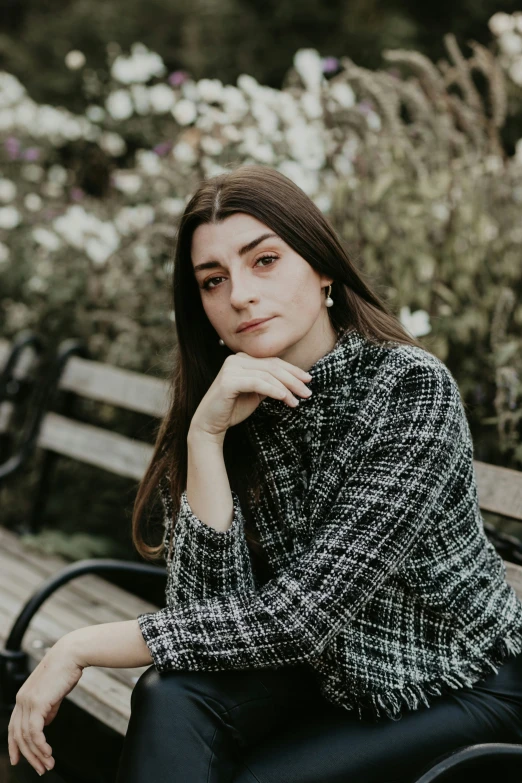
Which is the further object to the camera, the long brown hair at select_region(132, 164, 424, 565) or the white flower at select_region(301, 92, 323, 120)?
the white flower at select_region(301, 92, 323, 120)

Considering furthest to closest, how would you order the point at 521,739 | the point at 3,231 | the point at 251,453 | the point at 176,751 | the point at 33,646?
the point at 3,231 < the point at 33,646 < the point at 251,453 < the point at 521,739 < the point at 176,751

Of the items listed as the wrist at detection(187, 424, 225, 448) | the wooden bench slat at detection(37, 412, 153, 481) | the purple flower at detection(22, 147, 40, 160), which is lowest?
the wooden bench slat at detection(37, 412, 153, 481)

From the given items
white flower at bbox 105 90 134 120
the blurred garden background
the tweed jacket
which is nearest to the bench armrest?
the blurred garden background

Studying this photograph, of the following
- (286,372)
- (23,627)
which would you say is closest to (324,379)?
(286,372)

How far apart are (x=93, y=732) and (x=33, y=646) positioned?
0.40 meters

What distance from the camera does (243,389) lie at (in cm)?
200

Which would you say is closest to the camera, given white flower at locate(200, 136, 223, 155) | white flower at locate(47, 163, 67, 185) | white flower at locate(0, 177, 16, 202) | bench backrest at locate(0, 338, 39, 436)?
white flower at locate(200, 136, 223, 155)

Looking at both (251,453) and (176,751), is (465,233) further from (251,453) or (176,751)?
(176,751)

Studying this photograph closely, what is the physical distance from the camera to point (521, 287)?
12.1 ft

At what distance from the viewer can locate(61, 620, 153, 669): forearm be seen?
73.9 inches

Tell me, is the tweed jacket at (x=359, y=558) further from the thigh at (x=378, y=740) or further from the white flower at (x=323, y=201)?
the white flower at (x=323, y=201)

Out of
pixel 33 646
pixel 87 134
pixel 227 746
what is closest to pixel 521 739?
pixel 227 746

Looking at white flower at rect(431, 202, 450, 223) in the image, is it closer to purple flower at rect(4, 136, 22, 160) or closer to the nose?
the nose

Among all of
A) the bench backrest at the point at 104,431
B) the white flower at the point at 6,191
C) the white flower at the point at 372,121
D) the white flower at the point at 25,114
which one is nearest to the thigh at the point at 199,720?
the bench backrest at the point at 104,431
